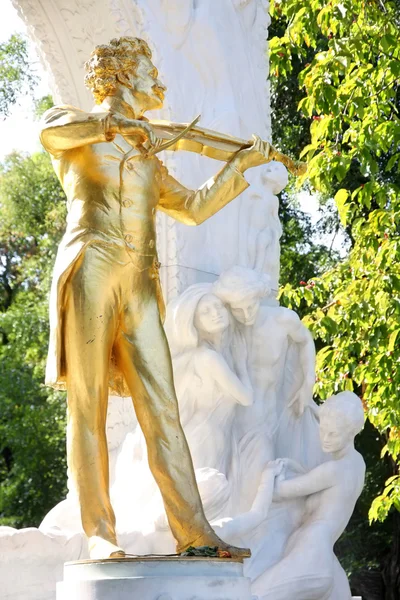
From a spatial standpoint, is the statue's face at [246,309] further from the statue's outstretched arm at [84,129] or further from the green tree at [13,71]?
the green tree at [13,71]

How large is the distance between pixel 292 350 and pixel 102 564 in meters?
2.50

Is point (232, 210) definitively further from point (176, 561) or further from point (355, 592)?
point (355, 592)

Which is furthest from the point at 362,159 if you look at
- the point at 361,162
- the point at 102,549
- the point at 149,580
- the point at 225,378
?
the point at 149,580

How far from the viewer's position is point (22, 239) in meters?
18.9

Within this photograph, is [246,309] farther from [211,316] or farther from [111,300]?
[111,300]

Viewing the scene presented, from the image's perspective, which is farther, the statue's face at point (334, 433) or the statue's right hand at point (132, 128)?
the statue's face at point (334, 433)

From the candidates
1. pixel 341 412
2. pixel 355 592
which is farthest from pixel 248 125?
pixel 355 592

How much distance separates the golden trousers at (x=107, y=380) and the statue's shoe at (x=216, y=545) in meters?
0.02

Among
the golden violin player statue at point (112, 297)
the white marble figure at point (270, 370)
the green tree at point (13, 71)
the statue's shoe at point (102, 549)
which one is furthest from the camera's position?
the green tree at point (13, 71)

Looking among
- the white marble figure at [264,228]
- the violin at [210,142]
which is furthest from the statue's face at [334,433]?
the violin at [210,142]

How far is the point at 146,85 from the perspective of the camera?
6.08 meters

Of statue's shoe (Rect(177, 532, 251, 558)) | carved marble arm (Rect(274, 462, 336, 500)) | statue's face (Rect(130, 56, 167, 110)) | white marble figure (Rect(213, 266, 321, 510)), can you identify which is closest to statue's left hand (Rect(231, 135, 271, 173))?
statue's face (Rect(130, 56, 167, 110))

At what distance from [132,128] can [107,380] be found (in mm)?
1071

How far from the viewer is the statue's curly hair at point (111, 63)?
6.02 metres
